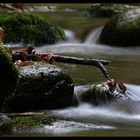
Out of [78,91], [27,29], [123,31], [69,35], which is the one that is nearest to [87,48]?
[123,31]

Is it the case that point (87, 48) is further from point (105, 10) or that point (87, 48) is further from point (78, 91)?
point (78, 91)

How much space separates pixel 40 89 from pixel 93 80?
162cm

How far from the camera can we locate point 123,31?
11047 millimetres

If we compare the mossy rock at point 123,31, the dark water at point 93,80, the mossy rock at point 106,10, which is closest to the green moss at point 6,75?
the dark water at point 93,80

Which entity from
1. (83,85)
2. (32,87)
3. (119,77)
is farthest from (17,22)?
(32,87)

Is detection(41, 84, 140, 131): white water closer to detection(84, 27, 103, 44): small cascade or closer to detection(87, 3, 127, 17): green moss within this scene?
detection(84, 27, 103, 44): small cascade

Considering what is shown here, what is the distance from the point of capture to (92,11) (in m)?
15.4

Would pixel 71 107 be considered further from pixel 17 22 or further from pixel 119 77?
pixel 17 22

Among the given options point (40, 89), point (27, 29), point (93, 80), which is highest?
point (40, 89)

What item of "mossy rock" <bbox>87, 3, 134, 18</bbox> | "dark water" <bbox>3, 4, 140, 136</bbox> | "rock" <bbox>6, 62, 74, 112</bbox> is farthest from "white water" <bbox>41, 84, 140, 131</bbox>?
"mossy rock" <bbox>87, 3, 134, 18</bbox>

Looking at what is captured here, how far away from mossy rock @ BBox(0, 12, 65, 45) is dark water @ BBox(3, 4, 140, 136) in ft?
0.96

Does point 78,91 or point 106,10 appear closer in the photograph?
point 78,91

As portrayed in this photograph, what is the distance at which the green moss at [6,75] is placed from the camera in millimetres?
3760

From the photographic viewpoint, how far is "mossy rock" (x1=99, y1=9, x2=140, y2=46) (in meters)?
10.9
